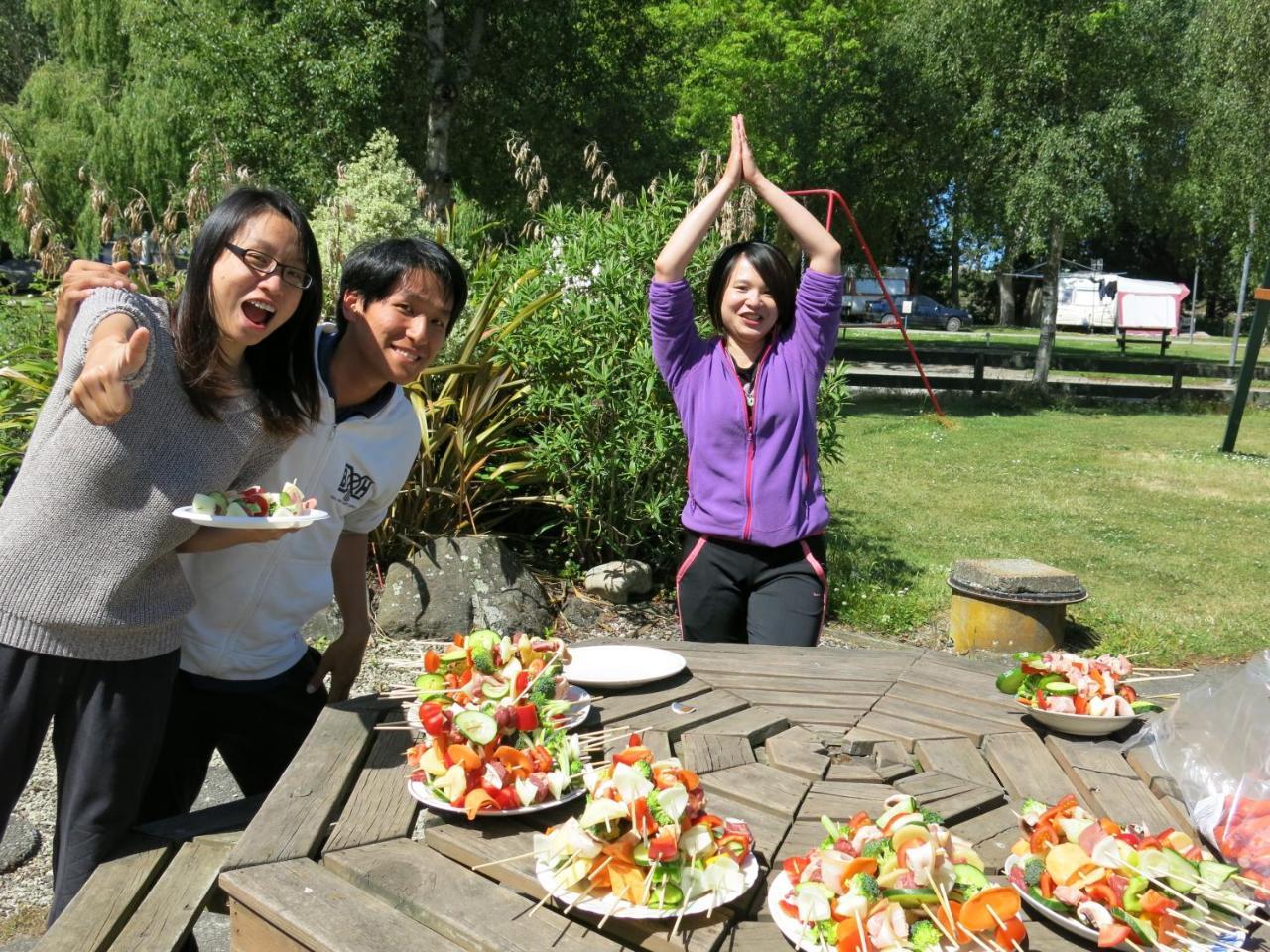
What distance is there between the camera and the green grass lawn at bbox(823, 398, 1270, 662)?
5.90 meters

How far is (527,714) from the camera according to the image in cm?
186

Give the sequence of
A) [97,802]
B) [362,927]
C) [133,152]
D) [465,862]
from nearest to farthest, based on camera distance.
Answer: [362,927] → [465,862] → [97,802] → [133,152]

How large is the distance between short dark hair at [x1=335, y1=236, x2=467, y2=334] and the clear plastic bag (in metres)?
1.75

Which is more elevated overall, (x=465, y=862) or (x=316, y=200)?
(x=316, y=200)

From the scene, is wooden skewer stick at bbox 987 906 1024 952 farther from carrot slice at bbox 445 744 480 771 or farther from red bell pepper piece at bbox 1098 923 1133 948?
carrot slice at bbox 445 744 480 771

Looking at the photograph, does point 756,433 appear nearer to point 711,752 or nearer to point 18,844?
point 711,752

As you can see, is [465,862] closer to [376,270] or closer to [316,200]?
[376,270]

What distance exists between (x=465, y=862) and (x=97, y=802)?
849mm

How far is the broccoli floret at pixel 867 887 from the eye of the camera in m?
1.36

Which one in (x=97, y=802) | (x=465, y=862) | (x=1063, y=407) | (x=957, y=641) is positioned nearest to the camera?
(x=465, y=862)

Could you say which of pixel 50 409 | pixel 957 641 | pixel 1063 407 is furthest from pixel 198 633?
pixel 1063 407

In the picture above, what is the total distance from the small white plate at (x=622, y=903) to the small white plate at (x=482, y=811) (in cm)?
22

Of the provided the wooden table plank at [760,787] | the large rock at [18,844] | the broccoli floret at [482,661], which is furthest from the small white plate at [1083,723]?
the large rock at [18,844]

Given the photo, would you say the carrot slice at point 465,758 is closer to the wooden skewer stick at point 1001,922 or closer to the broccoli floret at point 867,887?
the broccoli floret at point 867,887
